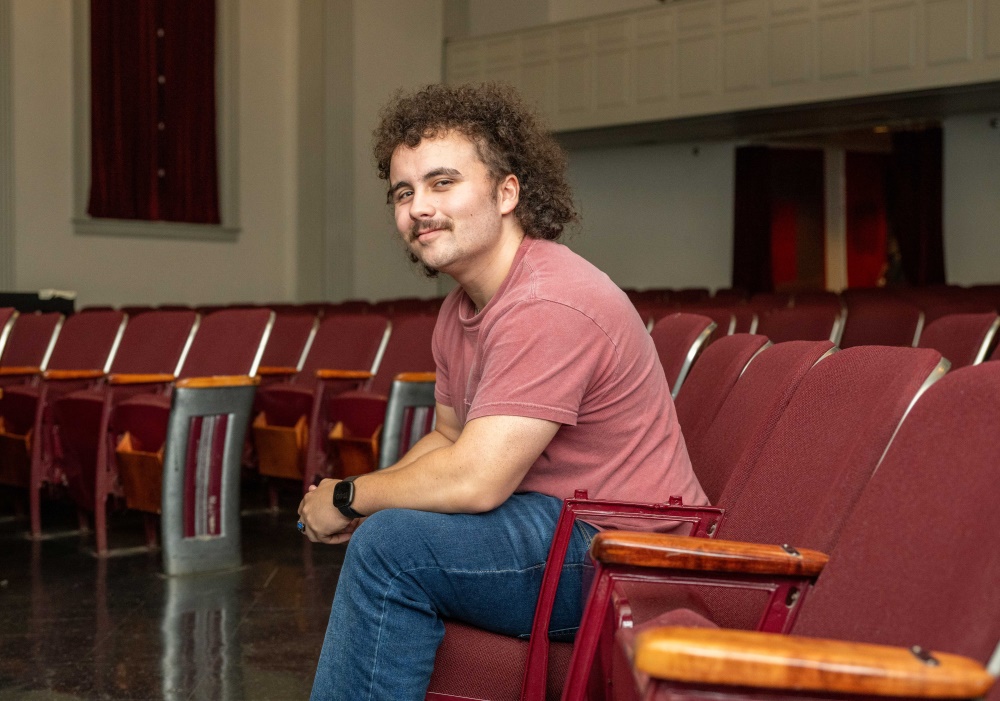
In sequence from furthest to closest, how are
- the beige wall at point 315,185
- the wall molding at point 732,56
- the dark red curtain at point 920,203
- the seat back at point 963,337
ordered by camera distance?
the dark red curtain at point 920,203 < the beige wall at point 315,185 < the wall molding at point 732,56 < the seat back at point 963,337

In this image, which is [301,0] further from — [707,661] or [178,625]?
[707,661]

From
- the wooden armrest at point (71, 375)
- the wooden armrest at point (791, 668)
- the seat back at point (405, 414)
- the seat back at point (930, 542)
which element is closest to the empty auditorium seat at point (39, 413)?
the wooden armrest at point (71, 375)

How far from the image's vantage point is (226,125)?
10.7 metres

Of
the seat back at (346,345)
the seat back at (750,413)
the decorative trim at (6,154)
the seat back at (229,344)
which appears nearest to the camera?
the seat back at (750,413)

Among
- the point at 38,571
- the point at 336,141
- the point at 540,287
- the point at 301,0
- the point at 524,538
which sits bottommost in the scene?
the point at 38,571

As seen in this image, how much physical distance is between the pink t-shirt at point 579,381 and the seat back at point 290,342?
3.47 m

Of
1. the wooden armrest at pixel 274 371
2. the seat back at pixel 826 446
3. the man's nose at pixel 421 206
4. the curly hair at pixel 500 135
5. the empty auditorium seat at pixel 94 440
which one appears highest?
the curly hair at pixel 500 135

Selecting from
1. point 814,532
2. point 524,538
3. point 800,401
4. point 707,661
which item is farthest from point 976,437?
point 524,538

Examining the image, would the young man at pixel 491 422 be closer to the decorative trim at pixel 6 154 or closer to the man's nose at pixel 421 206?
the man's nose at pixel 421 206

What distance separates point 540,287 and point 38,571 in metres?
2.56

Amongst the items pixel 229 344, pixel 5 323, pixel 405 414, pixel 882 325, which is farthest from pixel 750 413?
pixel 5 323

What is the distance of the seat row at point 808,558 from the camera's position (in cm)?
83

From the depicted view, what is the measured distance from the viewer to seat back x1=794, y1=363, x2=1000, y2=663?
94 centimetres

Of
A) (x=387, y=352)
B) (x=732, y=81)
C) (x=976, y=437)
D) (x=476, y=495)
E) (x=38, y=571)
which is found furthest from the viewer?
(x=732, y=81)
